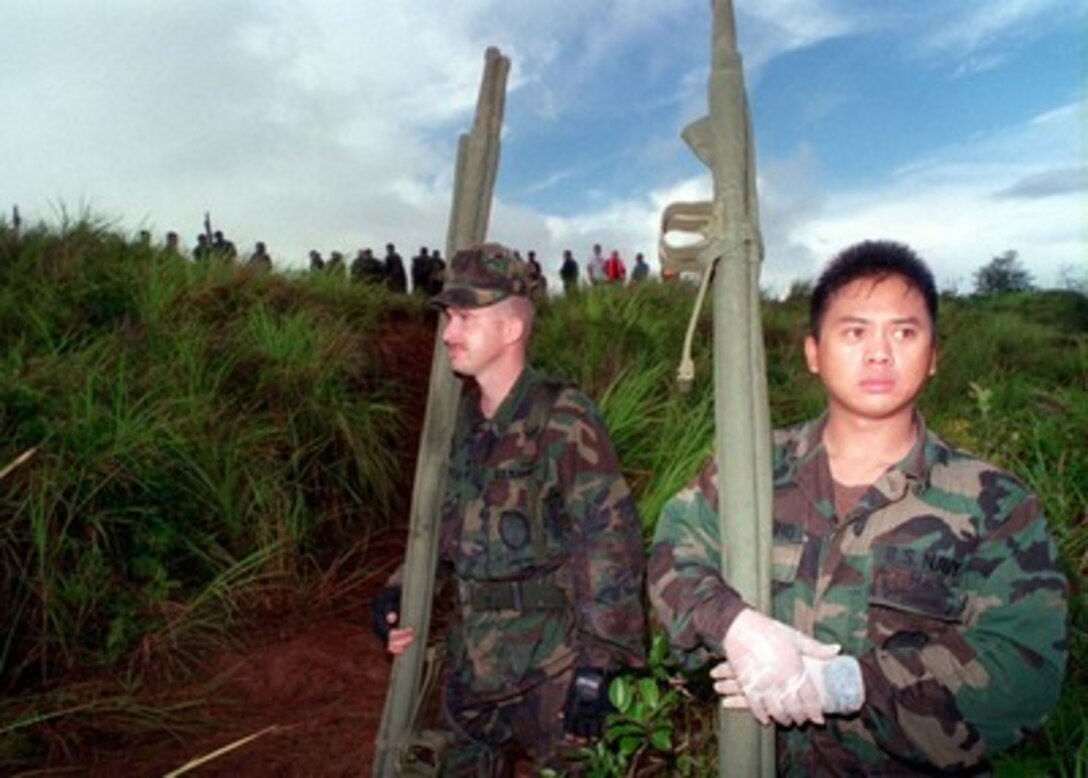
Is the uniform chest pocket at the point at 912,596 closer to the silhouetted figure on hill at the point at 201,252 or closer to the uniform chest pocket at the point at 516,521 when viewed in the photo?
the uniform chest pocket at the point at 516,521

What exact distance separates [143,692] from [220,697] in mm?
349

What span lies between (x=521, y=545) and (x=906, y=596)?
1282 millimetres

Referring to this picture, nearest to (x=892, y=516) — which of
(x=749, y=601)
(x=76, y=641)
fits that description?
(x=749, y=601)

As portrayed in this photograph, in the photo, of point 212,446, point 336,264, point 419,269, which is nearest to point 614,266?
point 419,269

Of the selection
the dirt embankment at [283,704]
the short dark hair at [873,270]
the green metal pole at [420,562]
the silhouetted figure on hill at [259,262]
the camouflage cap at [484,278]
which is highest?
the silhouetted figure on hill at [259,262]

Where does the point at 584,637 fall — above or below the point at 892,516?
below

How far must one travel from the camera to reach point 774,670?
1438mm

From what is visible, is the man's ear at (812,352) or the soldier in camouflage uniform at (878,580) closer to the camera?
the soldier in camouflage uniform at (878,580)

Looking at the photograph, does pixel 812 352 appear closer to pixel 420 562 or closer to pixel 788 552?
pixel 788 552

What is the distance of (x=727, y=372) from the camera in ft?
5.25

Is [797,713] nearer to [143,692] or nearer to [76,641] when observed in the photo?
[143,692]

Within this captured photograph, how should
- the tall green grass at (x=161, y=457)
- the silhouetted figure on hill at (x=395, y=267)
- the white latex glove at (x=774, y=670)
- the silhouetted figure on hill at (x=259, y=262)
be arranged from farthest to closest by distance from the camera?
1. the silhouetted figure on hill at (x=395, y=267)
2. the silhouetted figure on hill at (x=259, y=262)
3. the tall green grass at (x=161, y=457)
4. the white latex glove at (x=774, y=670)

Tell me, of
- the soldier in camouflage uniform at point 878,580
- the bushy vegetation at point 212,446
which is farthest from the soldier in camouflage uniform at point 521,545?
the soldier in camouflage uniform at point 878,580

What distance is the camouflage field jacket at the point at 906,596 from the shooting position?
5.01 ft
